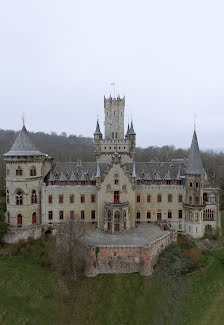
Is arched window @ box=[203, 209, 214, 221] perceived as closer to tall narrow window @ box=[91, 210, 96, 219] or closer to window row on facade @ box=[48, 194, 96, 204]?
tall narrow window @ box=[91, 210, 96, 219]

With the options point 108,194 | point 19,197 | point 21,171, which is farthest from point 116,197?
point 21,171

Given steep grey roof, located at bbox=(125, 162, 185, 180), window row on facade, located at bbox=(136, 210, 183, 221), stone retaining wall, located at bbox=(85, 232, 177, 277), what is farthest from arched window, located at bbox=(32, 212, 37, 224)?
steep grey roof, located at bbox=(125, 162, 185, 180)

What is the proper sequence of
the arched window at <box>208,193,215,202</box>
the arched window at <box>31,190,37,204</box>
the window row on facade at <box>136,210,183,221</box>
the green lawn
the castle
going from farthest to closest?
1. the window row on facade at <box>136,210,183,221</box>
2. the arched window at <box>208,193,215,202</box>
3. the arched window at <box>31,190,37,204</box>
4. the castle
5. the green lawn

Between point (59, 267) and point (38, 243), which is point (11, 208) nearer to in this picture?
point (38, 243)

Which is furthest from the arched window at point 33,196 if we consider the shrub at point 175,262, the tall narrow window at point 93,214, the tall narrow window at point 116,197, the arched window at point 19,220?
the shrub at point 175,262

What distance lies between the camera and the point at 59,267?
3519 centimetres

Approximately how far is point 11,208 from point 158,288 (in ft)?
84.0

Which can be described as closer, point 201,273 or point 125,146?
point 201,273

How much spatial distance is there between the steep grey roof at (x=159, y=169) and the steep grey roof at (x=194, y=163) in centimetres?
237

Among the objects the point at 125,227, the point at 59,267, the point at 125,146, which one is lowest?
the point at 59,267

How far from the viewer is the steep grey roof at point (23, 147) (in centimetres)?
4294

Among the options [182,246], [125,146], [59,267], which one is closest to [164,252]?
[182,246]

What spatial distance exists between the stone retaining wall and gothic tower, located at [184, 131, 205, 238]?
1223 cm

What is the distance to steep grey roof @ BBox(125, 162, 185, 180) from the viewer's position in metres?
46.8
